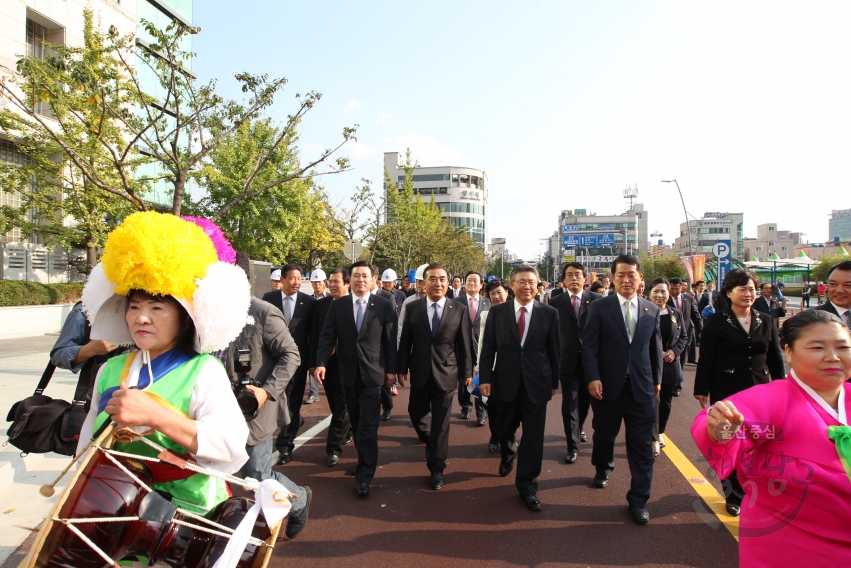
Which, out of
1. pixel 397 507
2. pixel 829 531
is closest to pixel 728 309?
pixel 829 531

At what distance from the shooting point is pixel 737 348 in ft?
14.4

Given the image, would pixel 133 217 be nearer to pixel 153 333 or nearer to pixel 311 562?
pixel 153 333

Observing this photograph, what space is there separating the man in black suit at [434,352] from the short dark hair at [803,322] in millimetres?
3022

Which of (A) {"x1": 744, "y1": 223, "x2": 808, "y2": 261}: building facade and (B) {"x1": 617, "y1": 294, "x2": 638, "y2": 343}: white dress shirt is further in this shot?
(A) {"x1": 744, "y1": 223, "x2": 808, "y2": 261}: building facade

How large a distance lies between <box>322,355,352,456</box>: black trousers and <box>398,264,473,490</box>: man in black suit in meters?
0.79

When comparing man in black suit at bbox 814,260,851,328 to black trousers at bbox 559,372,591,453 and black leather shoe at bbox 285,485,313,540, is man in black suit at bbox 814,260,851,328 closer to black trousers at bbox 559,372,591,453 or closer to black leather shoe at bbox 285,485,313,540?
black trousers at bbox 559,372,591,453

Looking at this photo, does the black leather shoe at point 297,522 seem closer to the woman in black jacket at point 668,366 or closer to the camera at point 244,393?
the camera at point 244,393

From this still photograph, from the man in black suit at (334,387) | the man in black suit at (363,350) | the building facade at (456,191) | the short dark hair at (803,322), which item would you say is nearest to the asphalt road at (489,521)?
the man in black suit at (334,387)

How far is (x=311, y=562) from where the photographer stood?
3393mm

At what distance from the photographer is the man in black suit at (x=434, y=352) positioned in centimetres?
494

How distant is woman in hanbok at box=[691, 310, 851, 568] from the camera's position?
192cm

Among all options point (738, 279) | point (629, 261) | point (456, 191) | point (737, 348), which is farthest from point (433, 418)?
point (456, 191)

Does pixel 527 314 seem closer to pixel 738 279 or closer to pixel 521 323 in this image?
pixel 521 323

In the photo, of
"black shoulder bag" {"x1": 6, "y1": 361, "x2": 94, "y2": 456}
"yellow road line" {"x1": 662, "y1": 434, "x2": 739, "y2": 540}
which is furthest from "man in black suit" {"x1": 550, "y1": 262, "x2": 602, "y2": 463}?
"black shoulder bag" {"x1": 6, "y1": 361, "x2": 94, "y2": 456}
